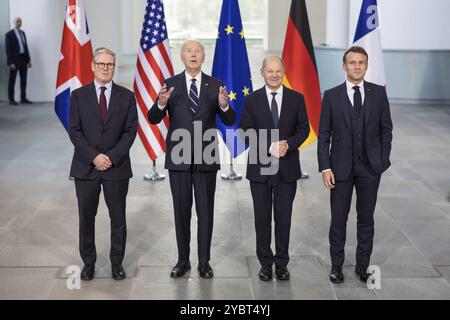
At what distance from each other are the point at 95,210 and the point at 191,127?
988mm

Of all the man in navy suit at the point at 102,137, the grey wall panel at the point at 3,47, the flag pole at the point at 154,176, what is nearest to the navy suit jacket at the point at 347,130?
the man in navy suit at the point at 102,137

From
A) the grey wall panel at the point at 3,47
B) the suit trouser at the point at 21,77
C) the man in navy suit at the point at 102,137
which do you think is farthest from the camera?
the grey wall panel at the point at 3,47

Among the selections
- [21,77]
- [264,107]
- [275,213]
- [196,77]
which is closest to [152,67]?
[196,77]

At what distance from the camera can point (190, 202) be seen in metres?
5.95

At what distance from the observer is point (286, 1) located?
32.5 meters

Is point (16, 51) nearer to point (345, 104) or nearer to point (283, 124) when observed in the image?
point (283, 124)

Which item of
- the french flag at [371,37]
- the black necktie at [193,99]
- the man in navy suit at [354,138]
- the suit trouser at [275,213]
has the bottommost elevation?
the suit trouser at [275,213]

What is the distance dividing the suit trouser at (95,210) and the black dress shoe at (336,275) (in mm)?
1642

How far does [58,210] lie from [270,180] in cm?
327

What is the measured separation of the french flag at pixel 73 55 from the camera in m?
9.39

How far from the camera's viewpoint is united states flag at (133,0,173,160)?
9.38 m

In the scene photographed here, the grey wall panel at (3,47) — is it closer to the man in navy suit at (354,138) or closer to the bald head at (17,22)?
the bald head at (17,22)

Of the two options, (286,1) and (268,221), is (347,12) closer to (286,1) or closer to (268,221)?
(268,221)

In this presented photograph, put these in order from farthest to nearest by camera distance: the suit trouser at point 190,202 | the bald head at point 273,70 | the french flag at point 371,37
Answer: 1. the french flag at point 371,37
2. the suit trouser at point 190,202
3. the bald head at point 273,70
